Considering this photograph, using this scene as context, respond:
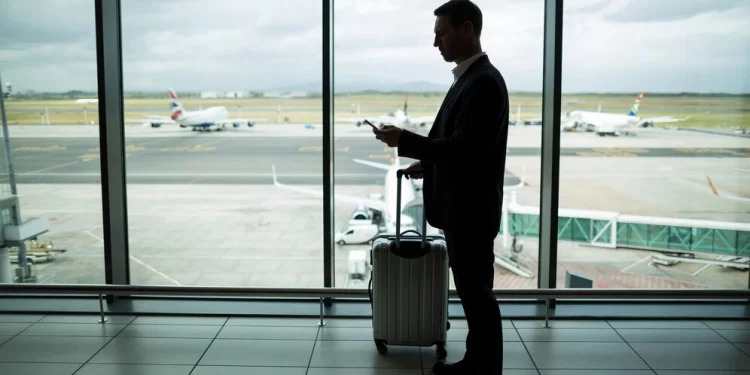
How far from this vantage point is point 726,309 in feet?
9.97

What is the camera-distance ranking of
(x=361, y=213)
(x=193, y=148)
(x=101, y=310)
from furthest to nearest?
(x=193, y=148)
(x=361, y=213)
(x=101, y=310)

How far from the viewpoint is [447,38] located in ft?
6.31

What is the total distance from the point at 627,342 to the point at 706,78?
1.61 meters

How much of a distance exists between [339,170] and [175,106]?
113 cm

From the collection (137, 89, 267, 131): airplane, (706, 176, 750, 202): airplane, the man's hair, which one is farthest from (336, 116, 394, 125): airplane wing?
(706, 176, 750, 202): airplane

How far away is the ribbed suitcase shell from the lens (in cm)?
236

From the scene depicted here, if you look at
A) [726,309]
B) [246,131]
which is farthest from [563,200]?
[246,131]

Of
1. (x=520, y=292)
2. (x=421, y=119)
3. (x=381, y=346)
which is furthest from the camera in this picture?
(x=421, y=119)

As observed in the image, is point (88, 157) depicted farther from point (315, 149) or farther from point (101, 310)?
point (315, 149)

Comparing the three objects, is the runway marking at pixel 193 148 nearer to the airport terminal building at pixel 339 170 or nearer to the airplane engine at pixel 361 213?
the airport terminal building at pixel 339 170

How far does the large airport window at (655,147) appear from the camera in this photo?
10.2ft

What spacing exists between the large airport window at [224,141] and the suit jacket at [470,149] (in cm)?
109

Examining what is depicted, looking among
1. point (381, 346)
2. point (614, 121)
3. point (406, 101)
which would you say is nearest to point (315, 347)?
point (381, 346)

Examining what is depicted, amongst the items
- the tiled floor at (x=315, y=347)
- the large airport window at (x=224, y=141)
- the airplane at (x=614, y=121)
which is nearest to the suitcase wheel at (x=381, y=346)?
the tiled floor at (x=315, y=347)
